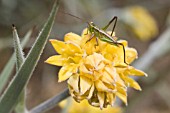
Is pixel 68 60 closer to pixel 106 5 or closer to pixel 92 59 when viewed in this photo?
pixel 92 59

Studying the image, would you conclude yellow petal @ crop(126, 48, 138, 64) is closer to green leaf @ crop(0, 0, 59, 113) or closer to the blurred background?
green leaf @ crop(0, 0, 59, 113)

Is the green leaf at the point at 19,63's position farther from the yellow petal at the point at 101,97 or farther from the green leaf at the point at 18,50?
the yellow petal at the point at 101,97

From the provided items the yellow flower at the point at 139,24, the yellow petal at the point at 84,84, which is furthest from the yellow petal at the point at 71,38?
the yellow flower at the point at 139,24

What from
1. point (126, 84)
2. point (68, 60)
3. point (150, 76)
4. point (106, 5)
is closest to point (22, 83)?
point (68, 60)

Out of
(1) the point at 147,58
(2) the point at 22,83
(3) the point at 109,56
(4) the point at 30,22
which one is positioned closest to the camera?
(2) the point at 22,83

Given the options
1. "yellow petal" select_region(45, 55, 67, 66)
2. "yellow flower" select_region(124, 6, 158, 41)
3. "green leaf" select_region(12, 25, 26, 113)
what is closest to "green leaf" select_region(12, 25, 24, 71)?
"green leaf" select_region(12, 25, 26, 113)
